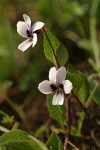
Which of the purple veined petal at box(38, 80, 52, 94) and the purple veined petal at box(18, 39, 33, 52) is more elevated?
the purple veined petal at box(18, 39, 33, 52)

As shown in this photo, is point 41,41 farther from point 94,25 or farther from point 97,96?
point 97,96

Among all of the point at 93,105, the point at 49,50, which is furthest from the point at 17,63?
the point at 49,50

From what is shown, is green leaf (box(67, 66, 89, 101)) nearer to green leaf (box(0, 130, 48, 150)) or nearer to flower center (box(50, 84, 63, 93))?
flower center (box(50, 84, 63, 93))

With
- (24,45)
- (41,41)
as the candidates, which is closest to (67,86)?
(24,45)

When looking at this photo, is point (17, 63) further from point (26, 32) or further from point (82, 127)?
point (26, 32)

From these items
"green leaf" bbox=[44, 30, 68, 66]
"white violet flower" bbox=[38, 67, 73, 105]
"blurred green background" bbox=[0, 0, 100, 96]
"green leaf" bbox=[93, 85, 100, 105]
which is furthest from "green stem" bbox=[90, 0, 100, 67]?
"white violet flower" bbox=[38, 67, 73, 105]

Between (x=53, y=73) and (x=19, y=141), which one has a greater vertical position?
(x=53, y=73)

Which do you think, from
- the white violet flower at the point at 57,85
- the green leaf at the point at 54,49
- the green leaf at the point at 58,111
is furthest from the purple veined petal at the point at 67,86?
the green leaf at the point at 58,111
